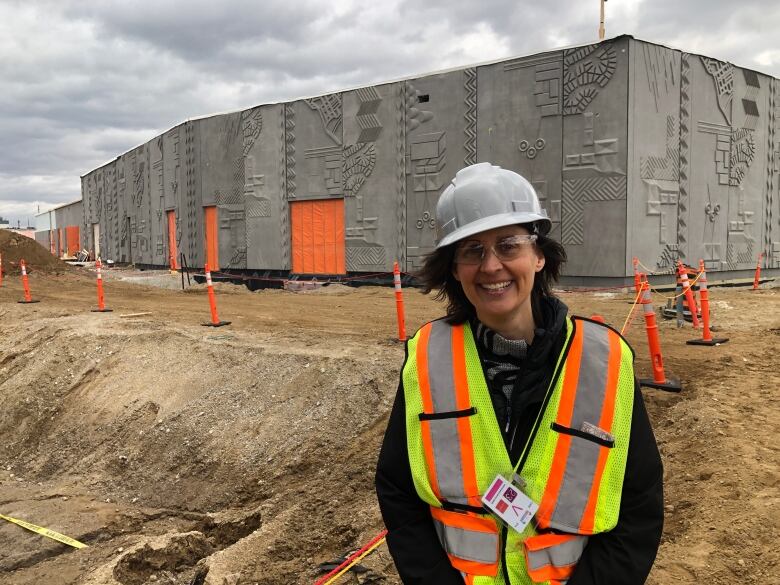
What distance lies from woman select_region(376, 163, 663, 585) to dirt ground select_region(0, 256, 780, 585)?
2.02m

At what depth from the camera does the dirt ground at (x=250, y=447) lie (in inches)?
176

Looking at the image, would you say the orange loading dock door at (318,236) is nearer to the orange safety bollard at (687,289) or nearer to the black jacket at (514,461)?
the orange safety bollard at (687,289)

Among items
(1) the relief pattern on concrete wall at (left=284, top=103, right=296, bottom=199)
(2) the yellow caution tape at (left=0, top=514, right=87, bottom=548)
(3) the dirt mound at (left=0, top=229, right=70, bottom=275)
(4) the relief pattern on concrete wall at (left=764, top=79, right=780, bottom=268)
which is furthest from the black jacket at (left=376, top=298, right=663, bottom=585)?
(3) the dirt mound at (left=0, top=229, right=70, bottom=275)

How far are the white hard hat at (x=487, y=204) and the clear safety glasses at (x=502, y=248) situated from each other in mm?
57

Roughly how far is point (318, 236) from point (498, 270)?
21.2 metres

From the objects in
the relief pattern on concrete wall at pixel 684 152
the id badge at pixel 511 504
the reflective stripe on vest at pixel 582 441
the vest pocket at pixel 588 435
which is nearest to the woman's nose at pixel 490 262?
the reflective stripe on vest at pixel 582 441

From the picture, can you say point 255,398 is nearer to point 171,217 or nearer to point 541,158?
point 541,158

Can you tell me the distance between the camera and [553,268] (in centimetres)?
219

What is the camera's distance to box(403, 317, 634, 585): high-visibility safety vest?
182cm

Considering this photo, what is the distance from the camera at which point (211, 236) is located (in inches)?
1071

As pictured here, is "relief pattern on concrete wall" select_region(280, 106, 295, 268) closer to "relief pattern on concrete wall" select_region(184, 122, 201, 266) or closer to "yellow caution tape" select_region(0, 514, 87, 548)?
"relief pattern on concrete wall" select_region(184, 122, 201, 266)

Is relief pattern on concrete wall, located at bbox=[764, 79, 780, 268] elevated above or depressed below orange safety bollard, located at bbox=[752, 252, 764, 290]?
above

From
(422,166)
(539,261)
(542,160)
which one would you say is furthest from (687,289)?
(422,166)

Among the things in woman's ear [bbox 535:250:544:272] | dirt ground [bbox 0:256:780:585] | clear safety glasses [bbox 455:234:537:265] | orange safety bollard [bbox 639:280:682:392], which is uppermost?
clear safety glasses [bbox 455:234:537:265]
